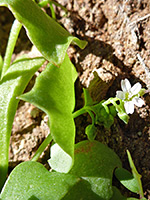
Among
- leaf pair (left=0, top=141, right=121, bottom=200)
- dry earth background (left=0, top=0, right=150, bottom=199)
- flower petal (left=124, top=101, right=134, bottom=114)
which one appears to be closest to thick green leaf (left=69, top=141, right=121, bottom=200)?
leaf pair (left=0, top=141, right=121, bottom=200)

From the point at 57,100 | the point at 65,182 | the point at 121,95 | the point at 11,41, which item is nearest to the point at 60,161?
the point at 65,182

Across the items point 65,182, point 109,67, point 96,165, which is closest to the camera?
point 65,182

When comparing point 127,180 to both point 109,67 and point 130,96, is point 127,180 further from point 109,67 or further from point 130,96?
point 109,67

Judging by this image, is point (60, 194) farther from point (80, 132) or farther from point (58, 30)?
point (58, 30)

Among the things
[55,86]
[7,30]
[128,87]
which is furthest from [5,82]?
[7,30]

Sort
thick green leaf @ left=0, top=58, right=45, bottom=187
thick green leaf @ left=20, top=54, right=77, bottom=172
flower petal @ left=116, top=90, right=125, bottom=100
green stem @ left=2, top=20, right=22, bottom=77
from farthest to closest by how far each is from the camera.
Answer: green stem @ left=2, top=20, right=22, bottom=77 → thick green leaf @ left=0, top=58, right=45, bottom=187 → flower petal @ left=116, top=90, right=125, bottom=100 → thick green leaf @ left=20, top=54, right=77, bottom=172

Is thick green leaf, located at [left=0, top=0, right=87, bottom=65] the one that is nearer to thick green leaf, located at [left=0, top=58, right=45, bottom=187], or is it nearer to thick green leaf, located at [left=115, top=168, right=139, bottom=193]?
thick green leaf, located at [left=0, top=58, right=45, bottom=187]
